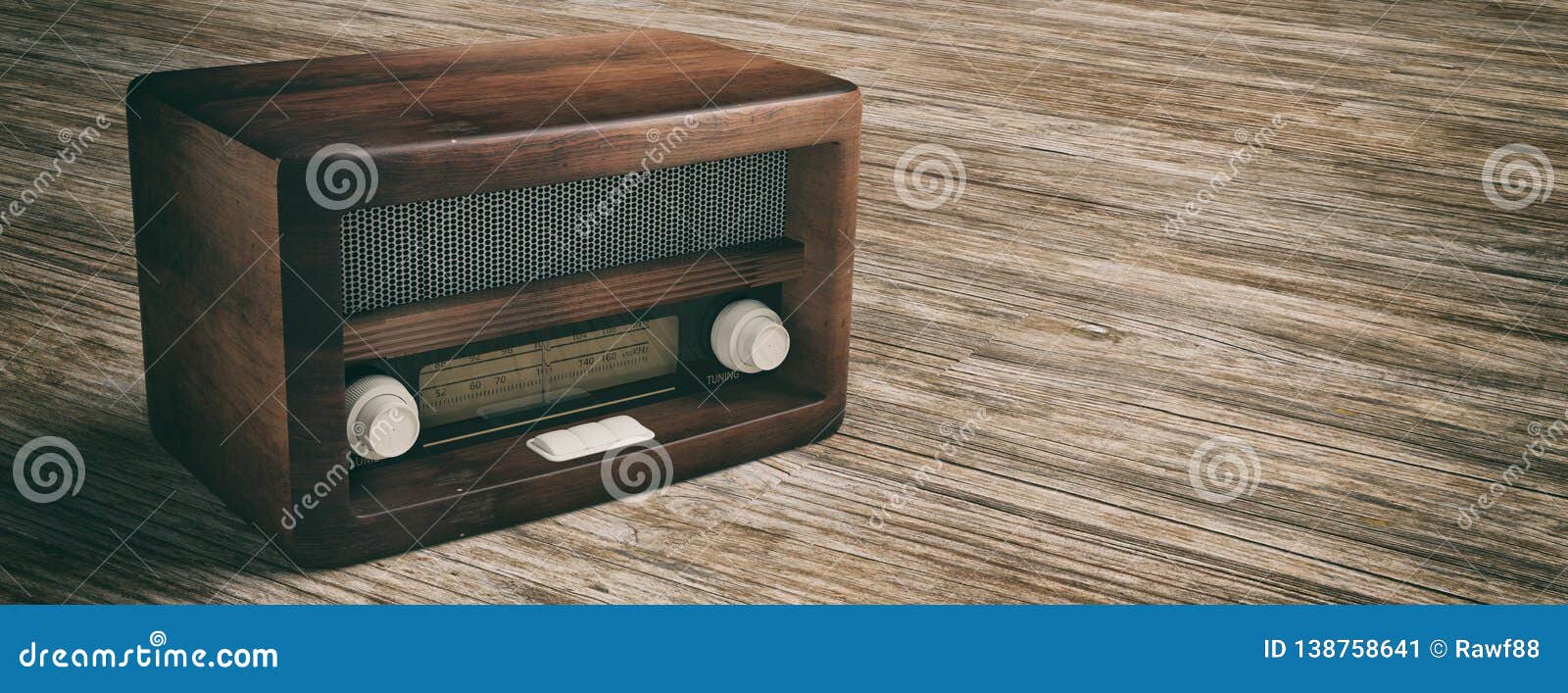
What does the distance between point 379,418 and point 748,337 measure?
1.02ft

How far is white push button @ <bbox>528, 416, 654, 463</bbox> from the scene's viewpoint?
44.8 inches

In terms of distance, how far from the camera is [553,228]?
3.56ft

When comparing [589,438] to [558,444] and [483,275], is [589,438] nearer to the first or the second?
[558,444]

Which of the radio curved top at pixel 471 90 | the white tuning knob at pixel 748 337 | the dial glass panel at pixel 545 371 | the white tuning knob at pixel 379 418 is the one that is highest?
the radio curved top at pixel 471 90

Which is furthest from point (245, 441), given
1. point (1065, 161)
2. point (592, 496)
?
point (1065, 161)

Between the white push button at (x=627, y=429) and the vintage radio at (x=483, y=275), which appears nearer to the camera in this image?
the vintage radio at (x=483, y=275)

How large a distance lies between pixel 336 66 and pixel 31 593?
433 mm

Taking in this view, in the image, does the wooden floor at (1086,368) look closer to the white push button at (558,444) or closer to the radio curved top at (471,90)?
the white push button at (558,444)

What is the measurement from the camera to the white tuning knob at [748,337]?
1220 mm

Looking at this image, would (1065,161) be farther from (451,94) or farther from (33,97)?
(33,97)

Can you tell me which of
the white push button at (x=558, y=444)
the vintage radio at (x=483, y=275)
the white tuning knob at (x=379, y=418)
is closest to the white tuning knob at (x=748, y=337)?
the vintage radio at (x=483, y=275)

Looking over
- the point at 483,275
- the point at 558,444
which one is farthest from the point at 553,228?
the point at 558,444

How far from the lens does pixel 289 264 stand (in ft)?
3.10

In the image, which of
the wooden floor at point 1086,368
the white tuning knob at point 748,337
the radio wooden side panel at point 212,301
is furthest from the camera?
the white tuning knob at point 748,337
